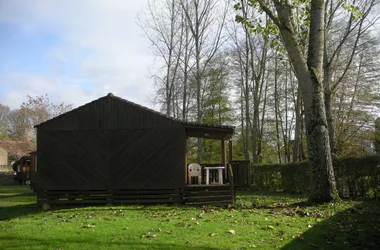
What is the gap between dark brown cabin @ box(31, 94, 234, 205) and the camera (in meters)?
13.2

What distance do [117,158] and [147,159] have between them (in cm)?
115

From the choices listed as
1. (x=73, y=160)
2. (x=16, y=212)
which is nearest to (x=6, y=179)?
(x=73, y=160)

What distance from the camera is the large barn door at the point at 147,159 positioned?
13242 millimetres

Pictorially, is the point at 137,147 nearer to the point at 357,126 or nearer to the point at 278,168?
the point at 278,168

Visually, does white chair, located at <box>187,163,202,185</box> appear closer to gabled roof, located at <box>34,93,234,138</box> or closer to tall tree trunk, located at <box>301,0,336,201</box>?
gabled roof, located at <box>34,93,234,138</box>

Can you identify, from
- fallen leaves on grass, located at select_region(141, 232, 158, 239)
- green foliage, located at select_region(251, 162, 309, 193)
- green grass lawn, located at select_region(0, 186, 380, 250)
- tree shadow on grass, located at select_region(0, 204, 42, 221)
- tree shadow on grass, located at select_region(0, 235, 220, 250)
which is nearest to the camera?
tree shadow on grass, located at select_region(0, 235, 220, 250)

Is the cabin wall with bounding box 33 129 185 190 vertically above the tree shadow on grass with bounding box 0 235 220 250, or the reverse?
the cabin wall with bounding box 33 129 185 190

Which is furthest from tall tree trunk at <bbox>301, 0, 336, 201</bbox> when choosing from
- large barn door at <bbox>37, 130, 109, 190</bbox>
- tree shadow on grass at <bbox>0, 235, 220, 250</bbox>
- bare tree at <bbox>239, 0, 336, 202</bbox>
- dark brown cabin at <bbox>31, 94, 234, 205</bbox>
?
large barn door at <bbox>37, 130, 109, 190</bbox>

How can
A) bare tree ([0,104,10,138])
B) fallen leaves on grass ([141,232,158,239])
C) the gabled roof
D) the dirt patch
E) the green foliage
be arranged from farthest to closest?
bare tree ([0,104,10,138]) < the dirt patch < the green foliage < the gabled roof < fallen leaves on grass ([141,232,158,239])

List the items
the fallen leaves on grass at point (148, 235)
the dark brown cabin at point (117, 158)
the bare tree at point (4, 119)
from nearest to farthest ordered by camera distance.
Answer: the fallen leaves on grass at point (148, 235) < the dark brown cabin at point (117, 158) < the bare tree at point (4, 119)

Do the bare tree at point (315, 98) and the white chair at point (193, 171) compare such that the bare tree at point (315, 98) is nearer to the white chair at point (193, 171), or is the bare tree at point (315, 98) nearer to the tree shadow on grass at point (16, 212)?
the white chair at point (193, 171)

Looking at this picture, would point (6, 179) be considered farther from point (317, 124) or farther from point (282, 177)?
point (317, 124)

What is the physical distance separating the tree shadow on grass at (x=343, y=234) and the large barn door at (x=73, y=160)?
8216mm

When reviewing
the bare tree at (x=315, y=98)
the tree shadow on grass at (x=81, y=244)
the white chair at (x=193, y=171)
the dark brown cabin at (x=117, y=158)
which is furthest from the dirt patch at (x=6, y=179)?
the bare tree at (x=315, y=98)
